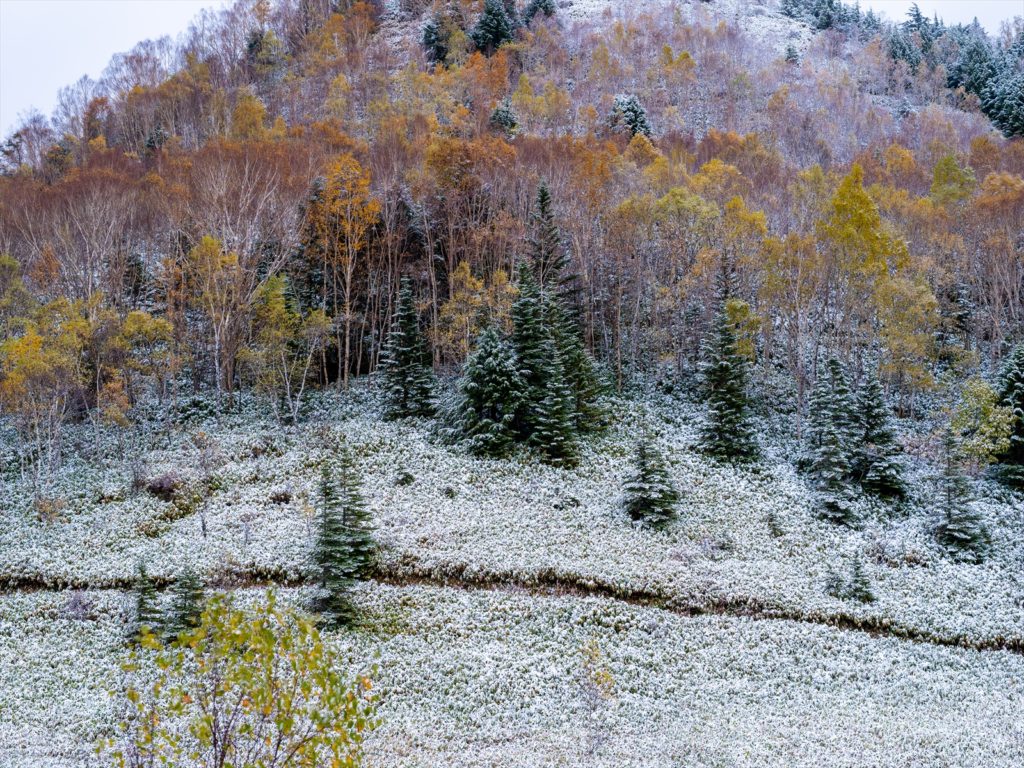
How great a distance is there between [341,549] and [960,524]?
2108 centimetres

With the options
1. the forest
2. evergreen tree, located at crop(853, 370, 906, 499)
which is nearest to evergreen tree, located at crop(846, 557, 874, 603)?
the forest

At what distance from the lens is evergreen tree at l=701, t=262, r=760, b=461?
32000 mm

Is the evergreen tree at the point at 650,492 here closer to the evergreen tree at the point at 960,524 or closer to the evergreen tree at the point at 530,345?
the evergreen tree at the point at 530,345

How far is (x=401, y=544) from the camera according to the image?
979 inches

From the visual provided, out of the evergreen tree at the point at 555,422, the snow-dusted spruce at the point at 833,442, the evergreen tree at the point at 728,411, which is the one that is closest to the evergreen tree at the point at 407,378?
the evergreen tree at the point at 555,422

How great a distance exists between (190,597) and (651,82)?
8613cm

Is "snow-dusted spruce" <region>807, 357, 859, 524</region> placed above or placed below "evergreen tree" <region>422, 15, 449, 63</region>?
below

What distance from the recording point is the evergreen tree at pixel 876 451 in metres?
29.1

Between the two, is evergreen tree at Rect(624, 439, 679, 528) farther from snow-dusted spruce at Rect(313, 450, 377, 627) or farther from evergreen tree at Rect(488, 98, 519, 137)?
evergreen tree at Rect(488, 98, 519, 137)

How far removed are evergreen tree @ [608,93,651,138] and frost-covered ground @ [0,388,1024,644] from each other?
1860 inches

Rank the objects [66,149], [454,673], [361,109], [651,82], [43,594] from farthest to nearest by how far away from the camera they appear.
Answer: [651,82] < [361,109] < [66,149] < [43,594] < [454,673]

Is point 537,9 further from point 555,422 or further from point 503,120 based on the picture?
point 555,422

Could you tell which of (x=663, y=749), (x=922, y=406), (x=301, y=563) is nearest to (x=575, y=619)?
(x=663, y=749)

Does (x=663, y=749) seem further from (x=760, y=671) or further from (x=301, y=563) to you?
(x=301, y=563)
